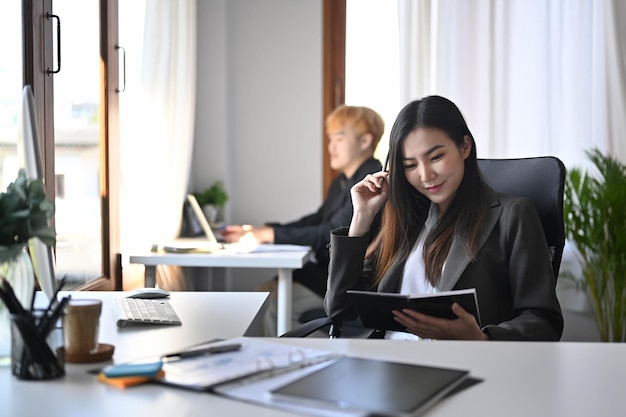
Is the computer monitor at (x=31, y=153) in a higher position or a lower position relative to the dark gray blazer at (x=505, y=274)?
higher

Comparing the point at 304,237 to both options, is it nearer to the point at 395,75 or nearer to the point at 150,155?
the point at 150,155

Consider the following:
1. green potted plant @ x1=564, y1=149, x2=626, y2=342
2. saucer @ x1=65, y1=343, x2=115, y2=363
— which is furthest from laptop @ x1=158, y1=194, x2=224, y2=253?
saucer @ x1=65, y1=343, x2=115, y2=363

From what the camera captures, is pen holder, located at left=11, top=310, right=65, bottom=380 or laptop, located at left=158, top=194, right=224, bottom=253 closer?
pen holder, located at left=11, top=310, right=65, bottom=380

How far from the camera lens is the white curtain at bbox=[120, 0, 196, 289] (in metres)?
3.53

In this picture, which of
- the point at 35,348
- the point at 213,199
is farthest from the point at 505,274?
the point at 213,199

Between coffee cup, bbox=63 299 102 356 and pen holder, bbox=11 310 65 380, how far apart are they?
67 millimetres

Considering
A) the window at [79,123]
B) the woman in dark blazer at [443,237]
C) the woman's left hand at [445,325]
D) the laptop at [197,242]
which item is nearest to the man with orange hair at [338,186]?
the laptop at [197,242]

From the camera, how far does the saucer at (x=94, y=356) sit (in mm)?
1330

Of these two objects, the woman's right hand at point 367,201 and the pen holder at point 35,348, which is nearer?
the pen holder at point 35,348

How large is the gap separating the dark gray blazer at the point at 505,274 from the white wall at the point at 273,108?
2413 mm

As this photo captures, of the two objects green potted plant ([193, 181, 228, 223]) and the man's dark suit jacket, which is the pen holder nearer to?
the man's dark suit jacket

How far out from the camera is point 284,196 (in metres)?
4.61

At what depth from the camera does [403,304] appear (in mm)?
1797

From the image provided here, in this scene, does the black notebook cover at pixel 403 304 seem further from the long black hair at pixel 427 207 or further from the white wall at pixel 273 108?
the white wall at pixel 273 108
